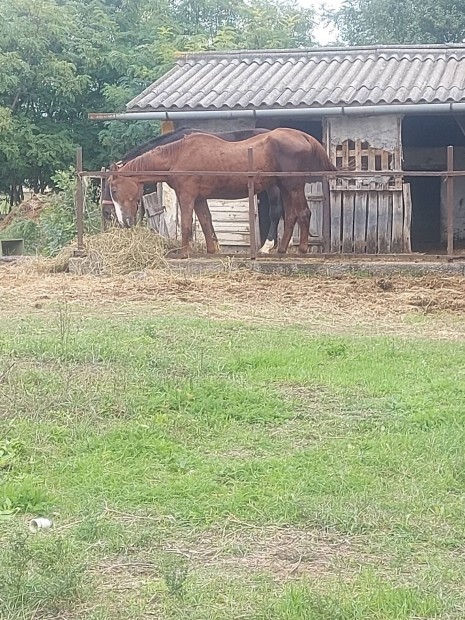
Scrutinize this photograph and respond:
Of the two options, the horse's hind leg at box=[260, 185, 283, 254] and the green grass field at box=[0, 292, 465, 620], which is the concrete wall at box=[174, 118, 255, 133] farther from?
the green grass field at box=[0, 292, 465, 620]

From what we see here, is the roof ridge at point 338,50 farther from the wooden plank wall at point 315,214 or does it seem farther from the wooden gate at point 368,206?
the wooden plank wall at point 315,214

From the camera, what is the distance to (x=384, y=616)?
3203mm

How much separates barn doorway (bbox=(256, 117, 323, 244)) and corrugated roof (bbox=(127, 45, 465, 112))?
21.6 inches

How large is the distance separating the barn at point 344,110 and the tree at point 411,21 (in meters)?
13.1

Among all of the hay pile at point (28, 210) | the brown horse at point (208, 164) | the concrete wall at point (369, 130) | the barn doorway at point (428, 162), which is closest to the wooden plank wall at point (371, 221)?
the concrete wall at point (369, 130)

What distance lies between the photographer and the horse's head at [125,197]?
42.3 ft

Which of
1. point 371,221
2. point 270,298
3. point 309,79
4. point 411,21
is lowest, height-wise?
point 270,298

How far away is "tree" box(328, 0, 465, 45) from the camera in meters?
28.1

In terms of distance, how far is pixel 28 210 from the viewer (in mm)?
19938

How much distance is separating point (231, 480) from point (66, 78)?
1735 centimetres

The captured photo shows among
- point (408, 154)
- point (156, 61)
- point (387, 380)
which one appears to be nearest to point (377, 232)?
point (408, 154)

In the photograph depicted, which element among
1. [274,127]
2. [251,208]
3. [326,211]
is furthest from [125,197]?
[274,127]

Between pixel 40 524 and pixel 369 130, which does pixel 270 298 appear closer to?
pixel 369 130

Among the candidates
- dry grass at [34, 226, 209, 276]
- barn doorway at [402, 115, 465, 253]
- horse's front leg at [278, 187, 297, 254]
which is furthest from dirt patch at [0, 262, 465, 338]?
barn doorway at [402, 115, 465, 253]
